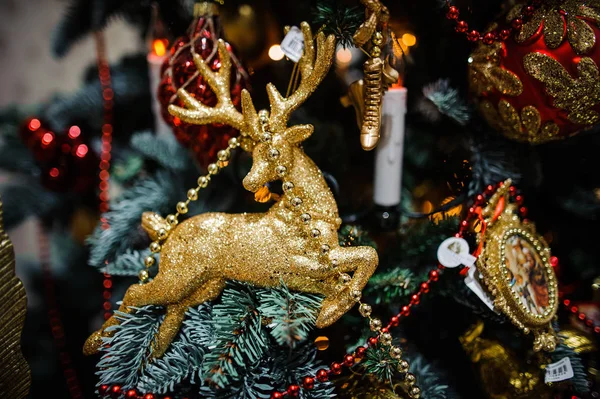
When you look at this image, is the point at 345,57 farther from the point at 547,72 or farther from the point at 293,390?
the point at 293,390

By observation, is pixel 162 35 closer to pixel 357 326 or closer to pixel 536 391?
pixel 357 326

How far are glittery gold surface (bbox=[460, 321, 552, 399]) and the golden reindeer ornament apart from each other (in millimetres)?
299

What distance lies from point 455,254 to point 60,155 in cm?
78

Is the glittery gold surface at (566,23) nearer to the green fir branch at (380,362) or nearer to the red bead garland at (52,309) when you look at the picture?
the green fir branch at (380,362)

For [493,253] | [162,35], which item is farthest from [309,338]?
[162,35]

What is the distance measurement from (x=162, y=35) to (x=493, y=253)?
0.67 meters

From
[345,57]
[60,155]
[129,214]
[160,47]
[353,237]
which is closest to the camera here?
[353,237]

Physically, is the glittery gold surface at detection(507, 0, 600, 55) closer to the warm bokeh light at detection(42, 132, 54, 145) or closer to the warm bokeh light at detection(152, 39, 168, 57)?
the warm bokeh light at detection(152, 39, 168, 57)

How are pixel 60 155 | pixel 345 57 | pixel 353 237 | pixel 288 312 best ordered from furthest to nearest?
pixel 345 57 < pixel 60 155 < pixel 353 237 < pixel 288 312

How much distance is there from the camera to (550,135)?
664 millimetres

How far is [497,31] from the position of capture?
0.64 m

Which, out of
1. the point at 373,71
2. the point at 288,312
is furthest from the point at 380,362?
the point at 373,71

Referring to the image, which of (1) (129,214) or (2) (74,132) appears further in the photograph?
(2) (74,132)

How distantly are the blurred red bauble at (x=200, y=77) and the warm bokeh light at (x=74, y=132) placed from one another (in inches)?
13.7
